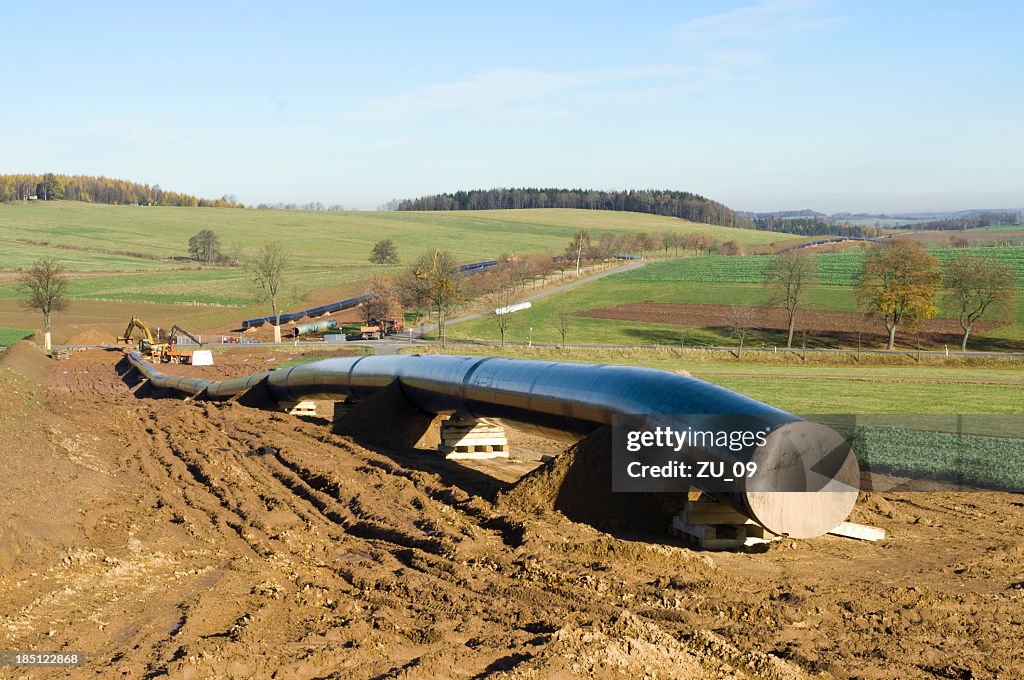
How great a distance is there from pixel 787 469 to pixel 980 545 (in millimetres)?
3923

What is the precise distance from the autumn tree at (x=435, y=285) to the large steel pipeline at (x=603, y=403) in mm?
42106

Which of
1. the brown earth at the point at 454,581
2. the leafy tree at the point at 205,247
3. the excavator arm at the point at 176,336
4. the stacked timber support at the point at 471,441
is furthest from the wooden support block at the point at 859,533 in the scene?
the leafy tree at the point at 205,247

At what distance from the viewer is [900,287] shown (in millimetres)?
62594

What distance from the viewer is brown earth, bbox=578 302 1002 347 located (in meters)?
65.8

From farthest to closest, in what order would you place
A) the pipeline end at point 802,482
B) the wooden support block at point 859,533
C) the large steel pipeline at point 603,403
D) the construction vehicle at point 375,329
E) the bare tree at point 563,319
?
the bare tree at point 563,319
the construction vehicle at point 375,329
the wooden support block at point 859,533
the large steel pipeline at point 603,403
the pipeline end at point 802,482

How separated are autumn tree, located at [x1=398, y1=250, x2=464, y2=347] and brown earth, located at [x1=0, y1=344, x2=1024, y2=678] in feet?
167

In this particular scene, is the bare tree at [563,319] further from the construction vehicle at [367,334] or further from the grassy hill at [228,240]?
the grassy hill at [228,240]

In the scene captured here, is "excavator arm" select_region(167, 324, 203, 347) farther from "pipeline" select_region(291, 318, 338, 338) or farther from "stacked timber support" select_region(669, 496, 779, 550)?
"stacked timber support" select_region(669, 496, 779, 550)

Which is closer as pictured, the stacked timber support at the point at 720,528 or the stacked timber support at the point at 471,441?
the stacked timber support at the point at 720,528

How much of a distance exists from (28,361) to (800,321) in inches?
2070

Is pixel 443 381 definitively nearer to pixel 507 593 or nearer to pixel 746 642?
pixel 507 593

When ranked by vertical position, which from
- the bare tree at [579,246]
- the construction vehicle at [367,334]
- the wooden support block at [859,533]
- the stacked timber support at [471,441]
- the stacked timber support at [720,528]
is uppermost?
the bare tree at [579,246]

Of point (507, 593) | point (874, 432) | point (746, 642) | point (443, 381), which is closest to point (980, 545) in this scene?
point (746, 642)

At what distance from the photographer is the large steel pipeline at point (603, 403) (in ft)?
45.1
